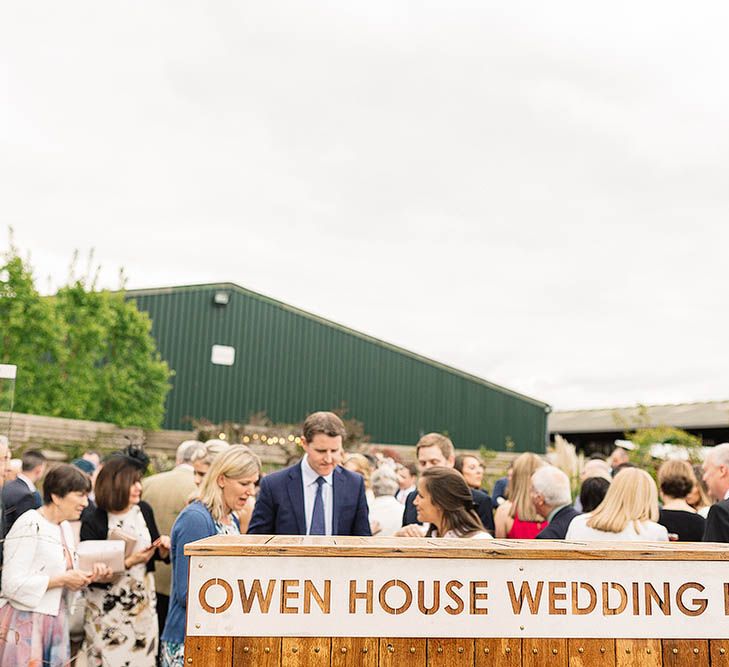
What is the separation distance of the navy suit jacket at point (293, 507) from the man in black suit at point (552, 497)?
1306 mm

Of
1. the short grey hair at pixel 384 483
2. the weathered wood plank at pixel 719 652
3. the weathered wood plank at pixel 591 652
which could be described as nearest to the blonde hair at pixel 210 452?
the short grey hair at pixel 384 483

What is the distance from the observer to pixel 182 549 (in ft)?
12.9

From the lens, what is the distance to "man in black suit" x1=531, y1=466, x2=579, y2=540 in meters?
5.18

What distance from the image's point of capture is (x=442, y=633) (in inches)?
108

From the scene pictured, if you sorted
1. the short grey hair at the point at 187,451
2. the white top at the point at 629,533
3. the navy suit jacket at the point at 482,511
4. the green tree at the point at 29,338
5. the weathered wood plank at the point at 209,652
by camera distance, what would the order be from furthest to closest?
1. the green tree at the point at 29,338
2. the short grey hair at the point at 187,451
3. the navy suit jacket at the point at 482,511
4. the white top at the point at 629,533
5. the weathered wood plank at the point at 209,652

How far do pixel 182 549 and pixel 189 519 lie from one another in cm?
15

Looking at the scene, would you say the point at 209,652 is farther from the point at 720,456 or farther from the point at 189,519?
the point at 720,456

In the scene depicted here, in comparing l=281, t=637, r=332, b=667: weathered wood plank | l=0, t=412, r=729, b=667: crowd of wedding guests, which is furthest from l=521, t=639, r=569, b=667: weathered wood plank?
l=0, t=412, r=729, b=667: crowd of wedding guests

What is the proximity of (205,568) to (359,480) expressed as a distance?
2.16 m

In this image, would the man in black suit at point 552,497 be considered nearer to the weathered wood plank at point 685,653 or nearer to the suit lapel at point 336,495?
the suit lapel at point 336,495

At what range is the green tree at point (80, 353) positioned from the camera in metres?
Result: 16.1

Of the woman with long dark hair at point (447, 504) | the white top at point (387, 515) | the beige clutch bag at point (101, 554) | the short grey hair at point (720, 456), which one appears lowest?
the beige clutch bag at point (101, 554)

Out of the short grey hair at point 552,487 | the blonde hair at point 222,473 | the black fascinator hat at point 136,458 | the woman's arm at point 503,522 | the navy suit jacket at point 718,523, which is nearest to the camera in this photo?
the navy suit jacket at point 718,523

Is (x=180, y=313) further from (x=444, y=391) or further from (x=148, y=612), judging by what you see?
(x=148, y=612)
